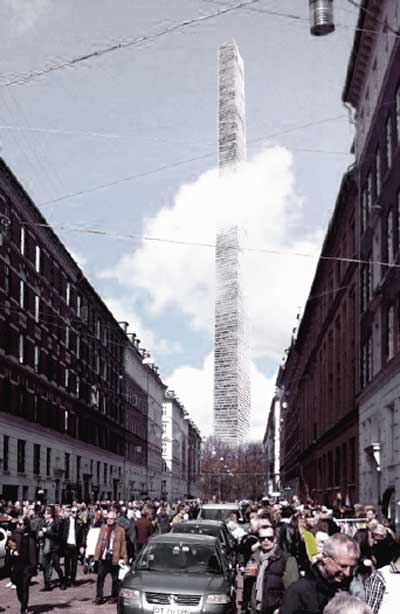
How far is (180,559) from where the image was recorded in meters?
16.4

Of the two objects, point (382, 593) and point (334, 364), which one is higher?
point (334, 364)

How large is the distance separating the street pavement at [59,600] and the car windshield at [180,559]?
2.72 metres

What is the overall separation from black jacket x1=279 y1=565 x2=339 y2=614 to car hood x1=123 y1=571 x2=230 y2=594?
9.17 meters

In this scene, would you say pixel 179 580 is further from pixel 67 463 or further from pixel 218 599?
pixel 67 463

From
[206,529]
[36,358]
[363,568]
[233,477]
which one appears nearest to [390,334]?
[206,529]

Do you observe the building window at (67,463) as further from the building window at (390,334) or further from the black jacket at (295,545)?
the black jacket at (295,545)

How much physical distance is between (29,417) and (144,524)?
98.9 ft

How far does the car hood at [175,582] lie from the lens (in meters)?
15.1

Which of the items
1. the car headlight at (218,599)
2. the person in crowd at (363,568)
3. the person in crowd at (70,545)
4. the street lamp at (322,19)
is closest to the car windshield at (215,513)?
the person in crowd at (70,545)

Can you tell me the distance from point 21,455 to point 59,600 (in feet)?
109

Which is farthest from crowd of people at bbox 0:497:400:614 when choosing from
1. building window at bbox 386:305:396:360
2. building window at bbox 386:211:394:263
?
building window at bbox 386:211:394:263

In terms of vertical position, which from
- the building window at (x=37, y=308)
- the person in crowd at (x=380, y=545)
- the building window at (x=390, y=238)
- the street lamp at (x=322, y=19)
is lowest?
the person in crowd at (x=380, y=545)

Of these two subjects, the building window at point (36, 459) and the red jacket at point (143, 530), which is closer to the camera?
the red jacket at point (143, 530)

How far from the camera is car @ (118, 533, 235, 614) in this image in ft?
49.1
